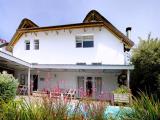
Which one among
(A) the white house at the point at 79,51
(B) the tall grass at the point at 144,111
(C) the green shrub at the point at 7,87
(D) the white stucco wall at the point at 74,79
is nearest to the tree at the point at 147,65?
(A) the white house at the point at 79,51

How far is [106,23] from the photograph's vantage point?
930 inches

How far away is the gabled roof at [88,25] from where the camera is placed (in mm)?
23531

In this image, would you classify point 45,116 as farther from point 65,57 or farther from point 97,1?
point 97,1

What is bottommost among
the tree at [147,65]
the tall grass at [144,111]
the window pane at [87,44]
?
the tall grass at [144,111]

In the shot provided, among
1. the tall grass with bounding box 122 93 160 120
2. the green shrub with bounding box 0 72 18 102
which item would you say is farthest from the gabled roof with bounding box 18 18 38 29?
the tall grass with bounding box 122 93 160 120

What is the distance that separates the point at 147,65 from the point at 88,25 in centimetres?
674

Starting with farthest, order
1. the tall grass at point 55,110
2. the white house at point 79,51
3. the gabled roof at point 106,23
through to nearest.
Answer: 1. the white house at point 79,51
2. the gabled roof at point 106,23
3. the tall grass at point 55,110

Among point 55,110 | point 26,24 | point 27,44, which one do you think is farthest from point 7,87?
point 26,24

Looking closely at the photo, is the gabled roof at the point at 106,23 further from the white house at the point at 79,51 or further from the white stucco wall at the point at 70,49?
the white stucco wall at the point at 70,49

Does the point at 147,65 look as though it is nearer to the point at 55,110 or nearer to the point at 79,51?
the point at 79,51

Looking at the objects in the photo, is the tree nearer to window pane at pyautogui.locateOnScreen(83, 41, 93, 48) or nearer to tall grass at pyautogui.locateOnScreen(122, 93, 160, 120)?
window pane at pyautogui.locateOnScreen(83, 41, 93, 48)

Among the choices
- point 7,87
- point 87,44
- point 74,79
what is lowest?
point 7,87

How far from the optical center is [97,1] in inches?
1035

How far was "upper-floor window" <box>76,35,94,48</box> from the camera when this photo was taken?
24256mm
